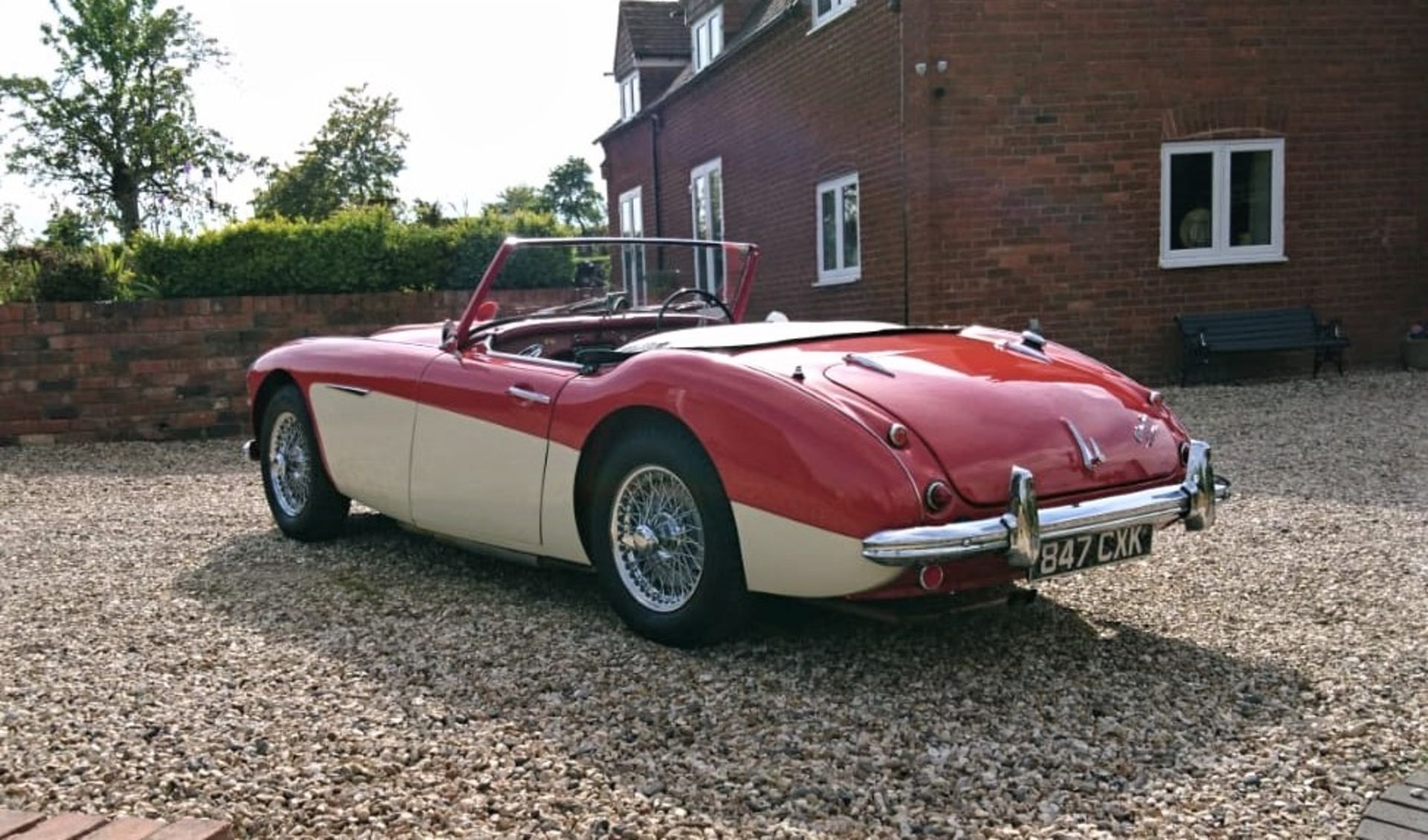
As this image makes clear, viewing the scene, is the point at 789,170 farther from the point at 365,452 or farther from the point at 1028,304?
the point at 365,452

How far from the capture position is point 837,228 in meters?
14.0

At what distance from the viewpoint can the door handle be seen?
414cm

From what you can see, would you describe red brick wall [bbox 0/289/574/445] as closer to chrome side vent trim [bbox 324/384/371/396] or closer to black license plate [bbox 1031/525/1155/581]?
chrome side vent trim [bbox 324/384/371/396]

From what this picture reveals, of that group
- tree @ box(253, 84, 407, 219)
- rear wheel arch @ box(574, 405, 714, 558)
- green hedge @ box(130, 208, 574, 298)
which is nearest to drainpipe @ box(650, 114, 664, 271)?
green hedge @ box(130, 208, 574, 298)

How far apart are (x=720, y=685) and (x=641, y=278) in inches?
129

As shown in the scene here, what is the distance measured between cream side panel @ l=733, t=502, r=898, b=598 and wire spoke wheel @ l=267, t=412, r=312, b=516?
2.85 metres

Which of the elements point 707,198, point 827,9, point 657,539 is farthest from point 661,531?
point 707,198

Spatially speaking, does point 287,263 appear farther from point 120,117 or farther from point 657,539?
point 120,117

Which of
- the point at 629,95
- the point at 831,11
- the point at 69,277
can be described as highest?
the point at 629,95

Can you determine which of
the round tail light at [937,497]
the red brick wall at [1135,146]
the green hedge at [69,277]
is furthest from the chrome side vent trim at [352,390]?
the red brick wall at [1135,146]

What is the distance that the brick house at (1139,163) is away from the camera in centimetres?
1145

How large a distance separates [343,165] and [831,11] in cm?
4103

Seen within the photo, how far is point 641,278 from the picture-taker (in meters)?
6.30

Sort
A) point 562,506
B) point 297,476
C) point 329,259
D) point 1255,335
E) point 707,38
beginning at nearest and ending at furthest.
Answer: point 562,506 → point 297,476 → point 329,259 → point 1255,335 → point 707,38
